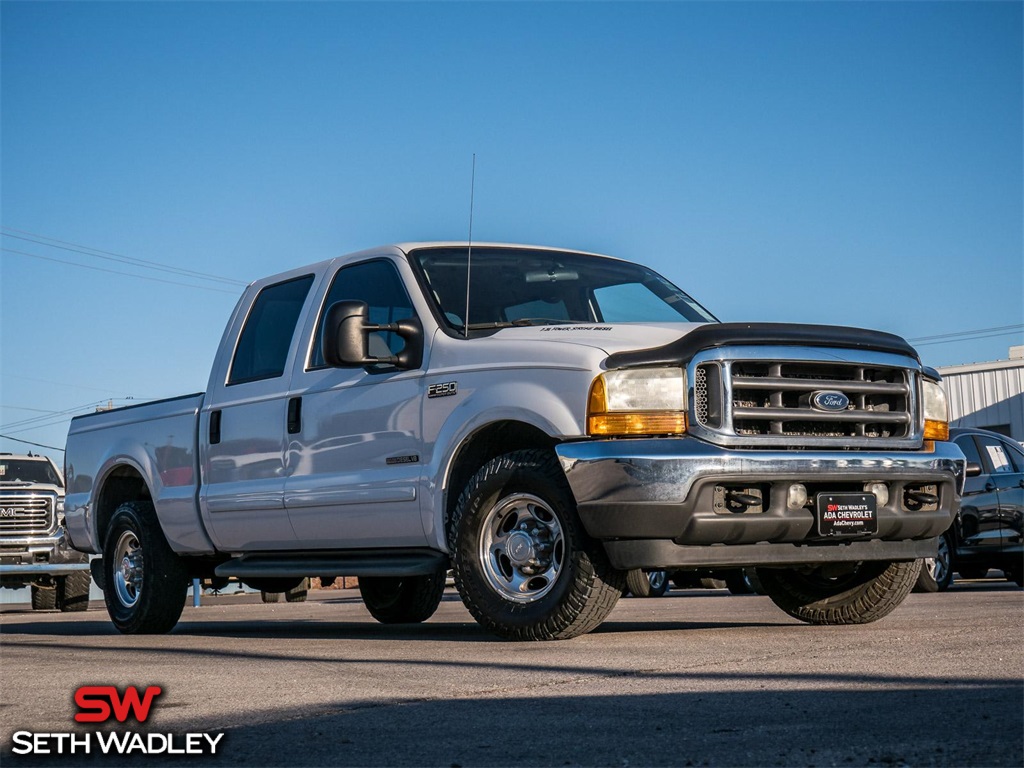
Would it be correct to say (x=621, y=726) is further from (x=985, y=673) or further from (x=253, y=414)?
(x=253, y=414)

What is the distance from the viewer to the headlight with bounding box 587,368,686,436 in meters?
6.29

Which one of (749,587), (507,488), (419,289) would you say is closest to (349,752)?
(507,488)

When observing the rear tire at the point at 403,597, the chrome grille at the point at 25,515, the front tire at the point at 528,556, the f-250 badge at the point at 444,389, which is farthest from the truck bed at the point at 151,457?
the chrome grille at the point at 25,515

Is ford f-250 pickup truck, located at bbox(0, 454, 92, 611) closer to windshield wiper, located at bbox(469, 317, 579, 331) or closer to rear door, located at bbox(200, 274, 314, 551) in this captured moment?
rear door, located at bbox(200, 274, 314, 551)

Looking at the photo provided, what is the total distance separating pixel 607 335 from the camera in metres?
6.64

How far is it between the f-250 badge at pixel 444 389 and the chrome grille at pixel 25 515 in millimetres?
12949

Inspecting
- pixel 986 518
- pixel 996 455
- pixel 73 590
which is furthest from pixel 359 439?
pixel 73 590

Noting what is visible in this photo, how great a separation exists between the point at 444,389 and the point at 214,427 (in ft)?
7.43

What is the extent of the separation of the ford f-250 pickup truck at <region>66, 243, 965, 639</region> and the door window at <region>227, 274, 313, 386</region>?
19 millimetres

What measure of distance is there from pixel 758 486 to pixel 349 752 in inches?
124

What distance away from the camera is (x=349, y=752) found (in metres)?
3.64

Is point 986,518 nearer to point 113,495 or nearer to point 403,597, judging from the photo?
point 403,597

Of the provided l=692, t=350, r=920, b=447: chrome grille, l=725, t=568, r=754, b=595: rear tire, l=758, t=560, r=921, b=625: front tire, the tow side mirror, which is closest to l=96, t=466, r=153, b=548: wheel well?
the tow side mirror

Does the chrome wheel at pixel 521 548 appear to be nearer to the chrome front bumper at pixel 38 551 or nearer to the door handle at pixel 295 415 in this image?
the door handle at pixel 295 415
